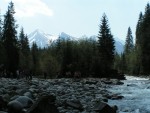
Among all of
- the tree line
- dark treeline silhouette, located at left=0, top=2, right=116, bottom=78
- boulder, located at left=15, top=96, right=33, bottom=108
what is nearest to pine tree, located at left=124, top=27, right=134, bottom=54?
the tree line

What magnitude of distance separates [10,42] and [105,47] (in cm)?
2482

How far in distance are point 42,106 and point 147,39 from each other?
86.7 meters

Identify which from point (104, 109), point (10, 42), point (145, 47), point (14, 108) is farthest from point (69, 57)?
point (14, 108)

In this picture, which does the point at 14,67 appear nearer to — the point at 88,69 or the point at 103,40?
the point at 88,69

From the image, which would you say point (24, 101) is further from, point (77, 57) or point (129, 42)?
point (129, 42)

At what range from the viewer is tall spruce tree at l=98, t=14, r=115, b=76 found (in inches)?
3344

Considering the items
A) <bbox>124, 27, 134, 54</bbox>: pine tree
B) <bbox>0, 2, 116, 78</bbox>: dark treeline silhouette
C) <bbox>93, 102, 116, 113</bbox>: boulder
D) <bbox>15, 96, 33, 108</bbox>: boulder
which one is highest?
<bbox>124, 27, 134, 54</bbox>: pine tree

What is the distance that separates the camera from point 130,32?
540 feet

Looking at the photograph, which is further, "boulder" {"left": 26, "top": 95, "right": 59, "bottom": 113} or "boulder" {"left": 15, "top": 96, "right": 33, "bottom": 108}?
"boulder" {"left": 15, "top": 96, "right": 33, "bottom": 108}

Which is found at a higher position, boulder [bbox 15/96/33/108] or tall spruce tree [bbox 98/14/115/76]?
tall spruce tree [bbox 98/14/115/76]

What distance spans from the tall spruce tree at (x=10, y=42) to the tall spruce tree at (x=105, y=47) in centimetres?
1983

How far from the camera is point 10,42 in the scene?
77.1m

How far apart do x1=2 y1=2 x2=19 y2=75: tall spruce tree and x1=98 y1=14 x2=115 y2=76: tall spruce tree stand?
1983cm

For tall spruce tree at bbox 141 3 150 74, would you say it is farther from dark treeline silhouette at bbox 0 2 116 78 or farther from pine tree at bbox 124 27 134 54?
pine tree at bbox 124 27 134 54
